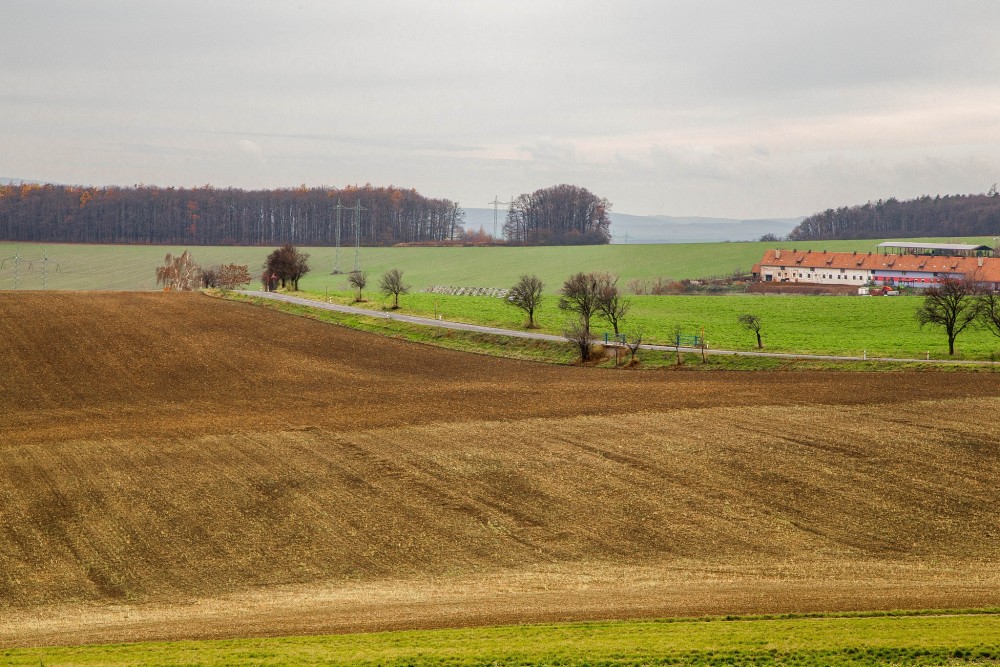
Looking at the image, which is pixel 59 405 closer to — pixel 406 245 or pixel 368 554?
pixel 368 554

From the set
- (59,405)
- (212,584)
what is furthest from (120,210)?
(212,584)

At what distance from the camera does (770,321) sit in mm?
73312

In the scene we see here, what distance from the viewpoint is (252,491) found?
1212 inches

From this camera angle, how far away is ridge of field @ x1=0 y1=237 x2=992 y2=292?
132750 millimetres

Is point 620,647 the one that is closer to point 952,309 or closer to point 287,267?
point 952,309

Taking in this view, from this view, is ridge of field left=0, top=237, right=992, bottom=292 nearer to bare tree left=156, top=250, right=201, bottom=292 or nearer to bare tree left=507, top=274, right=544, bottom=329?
bare tree left=156, top=250, right=201, bottom=292

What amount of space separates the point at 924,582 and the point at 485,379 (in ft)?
102

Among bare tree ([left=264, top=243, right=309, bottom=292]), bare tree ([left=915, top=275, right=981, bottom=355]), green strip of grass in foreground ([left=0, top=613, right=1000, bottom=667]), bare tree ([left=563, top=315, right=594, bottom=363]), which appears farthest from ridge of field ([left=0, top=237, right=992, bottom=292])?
green strip of grass in foreground ([left=0, top=613, right=1000, bottom=667])

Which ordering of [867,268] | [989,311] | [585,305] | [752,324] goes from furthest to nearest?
1. [867,268]
2. [585,305]
3. [752,324]
4. [989,311]

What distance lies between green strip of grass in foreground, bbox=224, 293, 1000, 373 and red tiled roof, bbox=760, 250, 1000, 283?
198 ft

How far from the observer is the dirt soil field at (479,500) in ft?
74.0

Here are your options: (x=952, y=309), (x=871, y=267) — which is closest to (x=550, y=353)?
(x=952, y=309)

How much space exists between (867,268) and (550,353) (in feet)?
232

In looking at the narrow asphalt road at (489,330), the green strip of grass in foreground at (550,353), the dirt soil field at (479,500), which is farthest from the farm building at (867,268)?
the dirt soil field at (479,500)
